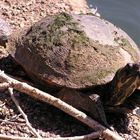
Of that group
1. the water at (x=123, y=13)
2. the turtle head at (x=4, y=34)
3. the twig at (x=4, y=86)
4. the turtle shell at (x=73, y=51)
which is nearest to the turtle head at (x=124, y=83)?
the turtle shell at (x=73, y=51)

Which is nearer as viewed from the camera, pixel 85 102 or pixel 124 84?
pixel 124 84

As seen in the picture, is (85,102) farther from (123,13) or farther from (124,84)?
(123,13)

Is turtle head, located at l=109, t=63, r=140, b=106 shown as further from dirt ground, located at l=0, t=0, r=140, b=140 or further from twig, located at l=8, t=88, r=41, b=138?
twig, located at l=8, t=88, r=41, b=138

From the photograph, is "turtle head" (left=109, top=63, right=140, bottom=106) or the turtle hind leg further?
the turtle hind leg

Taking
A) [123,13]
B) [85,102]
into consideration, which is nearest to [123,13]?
[123,13]

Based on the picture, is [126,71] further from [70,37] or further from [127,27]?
[127,27]

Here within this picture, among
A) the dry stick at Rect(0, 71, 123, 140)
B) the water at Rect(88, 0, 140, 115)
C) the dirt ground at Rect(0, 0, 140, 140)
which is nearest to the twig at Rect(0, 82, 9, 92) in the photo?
the dry stick at Rect(0, 71, 123, 140)
